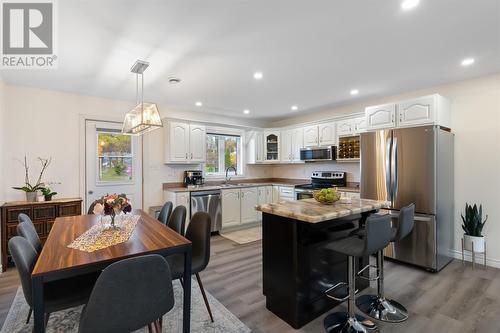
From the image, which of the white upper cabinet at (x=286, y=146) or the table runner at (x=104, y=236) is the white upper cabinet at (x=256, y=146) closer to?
the white upper cabinet at (x=286, y=146)

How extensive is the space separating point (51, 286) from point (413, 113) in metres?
4.32

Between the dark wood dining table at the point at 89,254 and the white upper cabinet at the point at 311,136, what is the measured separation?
146 inches

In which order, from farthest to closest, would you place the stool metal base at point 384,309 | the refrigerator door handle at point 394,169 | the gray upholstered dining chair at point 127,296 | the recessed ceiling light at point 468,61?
the refrigerator door handle at point 394,169 → the recessed ceiling light at point 468,61 → the stool metal base at point 384,309 → the gray upholstered dining chair at point 127,296

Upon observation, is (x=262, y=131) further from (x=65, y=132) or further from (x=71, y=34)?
(x=71, y=34)

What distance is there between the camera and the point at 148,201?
4613mm

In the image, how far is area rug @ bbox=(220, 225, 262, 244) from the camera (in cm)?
448

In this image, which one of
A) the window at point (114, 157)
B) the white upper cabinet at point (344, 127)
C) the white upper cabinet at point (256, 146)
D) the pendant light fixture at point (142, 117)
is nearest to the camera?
the pendant light fixture at point (142, 117)

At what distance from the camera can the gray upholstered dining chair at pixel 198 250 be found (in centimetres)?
213

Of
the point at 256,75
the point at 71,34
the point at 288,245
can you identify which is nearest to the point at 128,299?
the point at 288,245

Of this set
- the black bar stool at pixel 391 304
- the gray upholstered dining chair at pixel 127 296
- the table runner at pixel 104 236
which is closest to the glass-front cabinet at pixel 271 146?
the black bar stool at pixel 391 304

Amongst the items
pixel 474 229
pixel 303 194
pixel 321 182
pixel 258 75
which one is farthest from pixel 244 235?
pixel 474 229

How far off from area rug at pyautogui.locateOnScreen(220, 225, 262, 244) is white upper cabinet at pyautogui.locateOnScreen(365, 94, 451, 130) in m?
2.75

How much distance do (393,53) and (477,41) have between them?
0.72m

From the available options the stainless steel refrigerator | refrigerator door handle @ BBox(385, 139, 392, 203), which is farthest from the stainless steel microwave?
refrigerator door handle @ BBox(385, 139, 392, 203)
